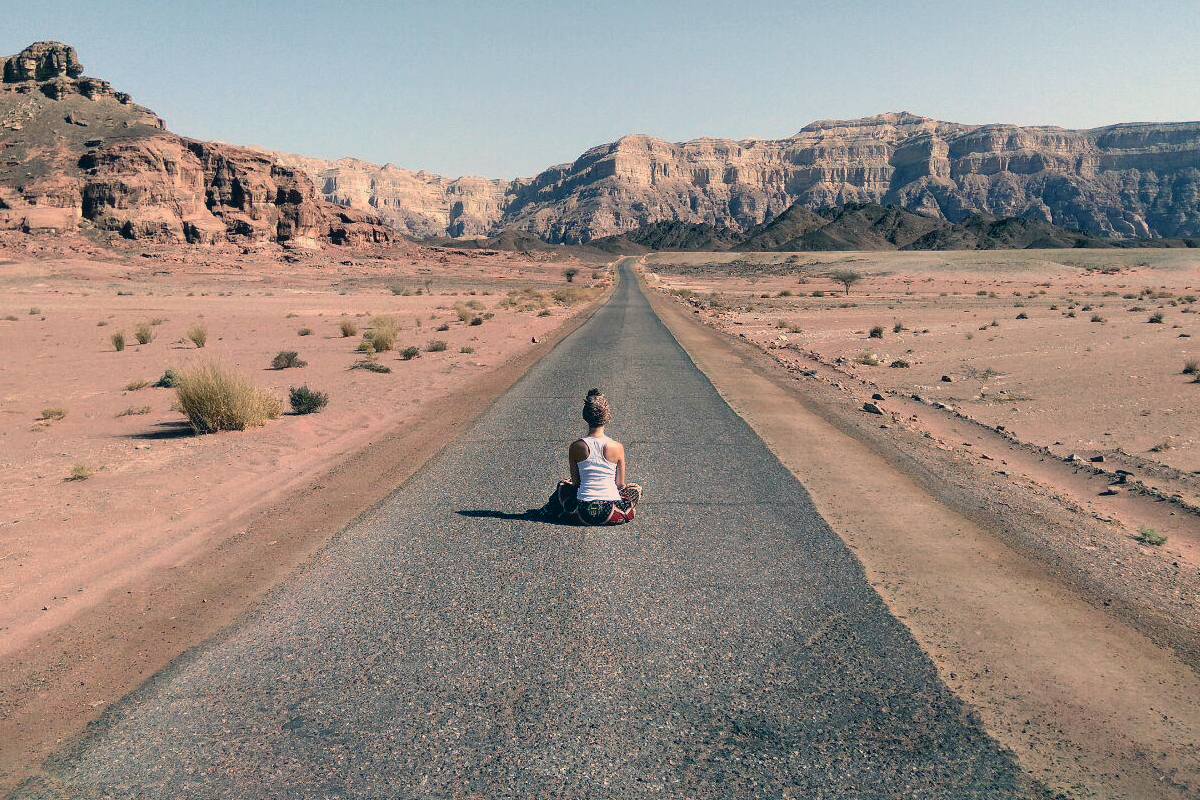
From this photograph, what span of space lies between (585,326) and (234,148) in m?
98.7

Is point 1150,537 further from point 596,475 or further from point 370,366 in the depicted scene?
point 370,366

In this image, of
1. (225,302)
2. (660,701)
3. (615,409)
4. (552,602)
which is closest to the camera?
Answer: (660,701)

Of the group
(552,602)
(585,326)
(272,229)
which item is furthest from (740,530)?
(272,229)

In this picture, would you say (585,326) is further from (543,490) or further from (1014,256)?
(1014,256)

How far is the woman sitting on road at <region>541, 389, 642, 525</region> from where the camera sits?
7.72 metres

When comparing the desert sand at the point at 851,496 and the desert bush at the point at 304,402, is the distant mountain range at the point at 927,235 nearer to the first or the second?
the desert sand at the point at 851,496

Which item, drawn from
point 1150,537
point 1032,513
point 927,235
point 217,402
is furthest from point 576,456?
point 927,235

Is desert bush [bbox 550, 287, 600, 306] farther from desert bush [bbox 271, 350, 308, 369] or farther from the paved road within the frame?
the paved road

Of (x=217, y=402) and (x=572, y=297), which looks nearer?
(x=217, y=402)

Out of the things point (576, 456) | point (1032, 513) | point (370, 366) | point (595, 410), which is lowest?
point (1032, 513)

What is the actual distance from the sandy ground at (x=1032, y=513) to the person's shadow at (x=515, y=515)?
296 centimetres

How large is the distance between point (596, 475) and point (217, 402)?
8539 mm

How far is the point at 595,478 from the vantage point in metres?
7.76

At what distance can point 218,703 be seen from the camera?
4570 mm
